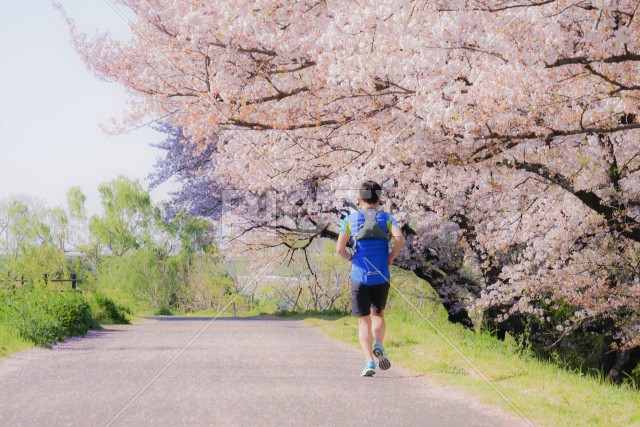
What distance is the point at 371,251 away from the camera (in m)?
8.17

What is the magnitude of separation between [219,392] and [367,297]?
6.21 ft

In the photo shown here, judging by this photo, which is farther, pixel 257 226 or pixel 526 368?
pixel 257 226

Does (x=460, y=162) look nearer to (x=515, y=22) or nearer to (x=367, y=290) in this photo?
(x=515, y=22)

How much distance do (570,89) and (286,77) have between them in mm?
4933

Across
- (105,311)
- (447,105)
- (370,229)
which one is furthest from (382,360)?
(105,311)

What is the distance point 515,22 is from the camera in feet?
30.1

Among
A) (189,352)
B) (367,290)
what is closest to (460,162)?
(367,290)

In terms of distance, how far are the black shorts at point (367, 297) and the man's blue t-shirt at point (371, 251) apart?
117mm

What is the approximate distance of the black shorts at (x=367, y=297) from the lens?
845 cm

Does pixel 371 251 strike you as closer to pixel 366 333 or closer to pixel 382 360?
pixel 366 333

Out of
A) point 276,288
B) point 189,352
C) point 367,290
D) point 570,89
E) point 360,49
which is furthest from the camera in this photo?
point 276,288

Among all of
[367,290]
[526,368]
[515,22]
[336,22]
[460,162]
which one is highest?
[336,22]

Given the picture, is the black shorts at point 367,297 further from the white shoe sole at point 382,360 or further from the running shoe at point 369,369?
the running shoe at point 369,369

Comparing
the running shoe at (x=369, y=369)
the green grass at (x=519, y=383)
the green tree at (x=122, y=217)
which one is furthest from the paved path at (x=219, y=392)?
the green tree at (x=122, y=217)
